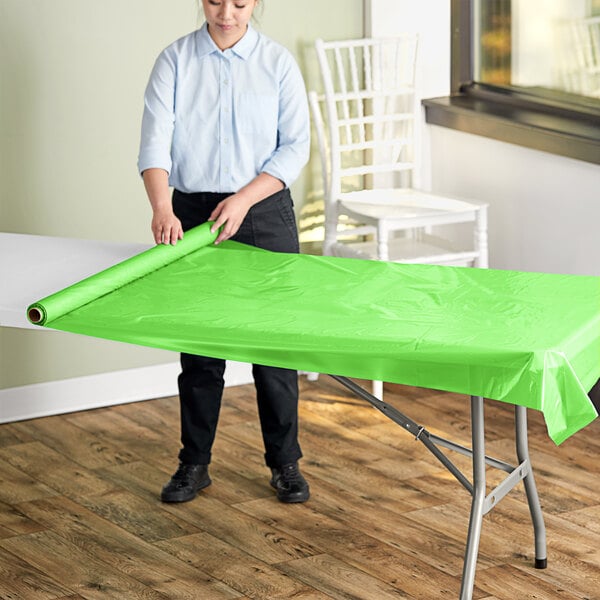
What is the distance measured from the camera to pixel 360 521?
3.20 metres

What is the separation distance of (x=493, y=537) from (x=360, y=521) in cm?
34

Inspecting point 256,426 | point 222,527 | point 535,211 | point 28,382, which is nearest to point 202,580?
point 222,527

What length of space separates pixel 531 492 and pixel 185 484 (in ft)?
3.23

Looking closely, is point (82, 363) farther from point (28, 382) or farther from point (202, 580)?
point (202, 580)

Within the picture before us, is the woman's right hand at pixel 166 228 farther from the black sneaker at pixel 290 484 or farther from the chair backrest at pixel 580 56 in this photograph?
the chair backrest at pixel 580 56

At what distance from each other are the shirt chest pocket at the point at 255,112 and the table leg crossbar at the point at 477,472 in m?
0.76

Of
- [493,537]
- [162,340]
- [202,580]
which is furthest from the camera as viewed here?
[493,537]

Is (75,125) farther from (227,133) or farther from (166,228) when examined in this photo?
(166,228)

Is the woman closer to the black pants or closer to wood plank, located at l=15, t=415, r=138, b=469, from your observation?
the black pants

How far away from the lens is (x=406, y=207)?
416 cm

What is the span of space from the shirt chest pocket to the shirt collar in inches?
4.0

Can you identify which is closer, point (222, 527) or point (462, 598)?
point (462, 598)

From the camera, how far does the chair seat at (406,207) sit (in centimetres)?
405

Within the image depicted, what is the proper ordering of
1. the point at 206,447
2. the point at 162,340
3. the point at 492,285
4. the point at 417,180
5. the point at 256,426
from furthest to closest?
the point at 417,180
the point at 256,426
the point at 206,447
the point at 492,285
the point at 162,340
